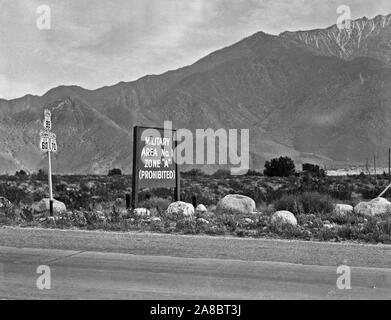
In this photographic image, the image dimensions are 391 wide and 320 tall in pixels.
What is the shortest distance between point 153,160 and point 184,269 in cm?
997

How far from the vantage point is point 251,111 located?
4847 inches

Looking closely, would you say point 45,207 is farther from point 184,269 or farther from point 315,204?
point 184,269

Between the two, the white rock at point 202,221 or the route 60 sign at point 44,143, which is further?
the route 60 sign at point 44,143

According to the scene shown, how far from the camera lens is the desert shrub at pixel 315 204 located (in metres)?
17.6

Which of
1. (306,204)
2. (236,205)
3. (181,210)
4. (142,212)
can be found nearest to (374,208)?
(306,204)

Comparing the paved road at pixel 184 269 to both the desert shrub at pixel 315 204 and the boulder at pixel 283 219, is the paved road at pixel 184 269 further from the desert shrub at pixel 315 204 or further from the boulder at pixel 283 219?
the desert shrub at pixel 315 204

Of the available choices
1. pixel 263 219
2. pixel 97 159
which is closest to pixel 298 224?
pixel 263 219

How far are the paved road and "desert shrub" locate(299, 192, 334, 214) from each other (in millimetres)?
6927

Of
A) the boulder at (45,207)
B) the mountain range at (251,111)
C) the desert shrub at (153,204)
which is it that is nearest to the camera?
the boulder at (45,207)

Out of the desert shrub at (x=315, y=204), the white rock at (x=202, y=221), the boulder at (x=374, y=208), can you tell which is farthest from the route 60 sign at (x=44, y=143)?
the boulder at (x=374, y=208)

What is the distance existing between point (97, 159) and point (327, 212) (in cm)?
7857

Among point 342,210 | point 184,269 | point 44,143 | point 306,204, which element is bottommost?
point 184,269

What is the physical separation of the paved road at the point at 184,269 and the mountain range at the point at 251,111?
248ft

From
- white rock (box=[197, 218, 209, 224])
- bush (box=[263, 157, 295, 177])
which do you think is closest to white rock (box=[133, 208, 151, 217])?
white rock (box=[197, 218, 209, 224])
